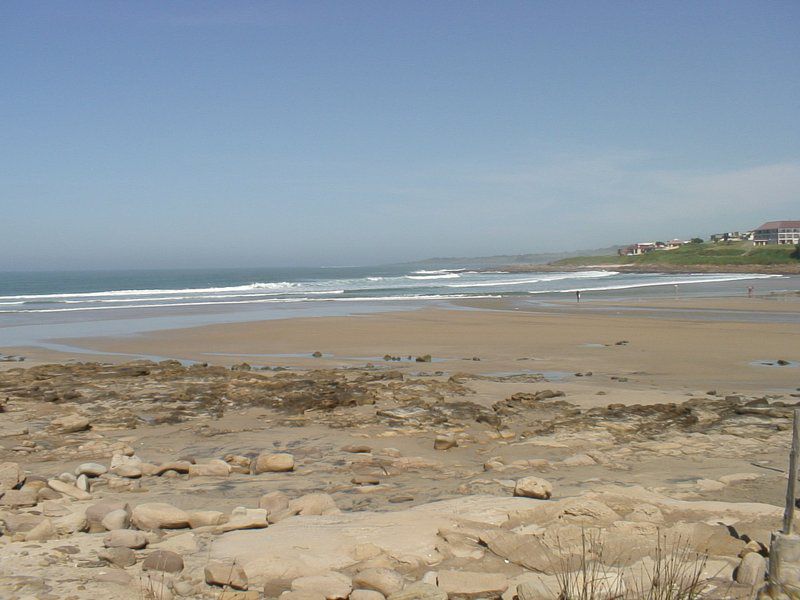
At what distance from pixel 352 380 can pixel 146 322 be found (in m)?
19.3

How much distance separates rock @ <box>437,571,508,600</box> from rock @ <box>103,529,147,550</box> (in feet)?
7.16

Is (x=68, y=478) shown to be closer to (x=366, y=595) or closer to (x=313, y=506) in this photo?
(x=313, y=506)

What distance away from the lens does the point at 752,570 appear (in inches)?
177

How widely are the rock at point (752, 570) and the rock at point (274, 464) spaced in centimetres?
468

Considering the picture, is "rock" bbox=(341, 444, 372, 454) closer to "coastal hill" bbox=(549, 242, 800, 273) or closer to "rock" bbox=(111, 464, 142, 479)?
"rock" bbox=(111, 464, 142, 479)

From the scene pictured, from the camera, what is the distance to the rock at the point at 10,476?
6586 mm

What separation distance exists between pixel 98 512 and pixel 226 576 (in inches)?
67.6

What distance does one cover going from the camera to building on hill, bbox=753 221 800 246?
13125 cm

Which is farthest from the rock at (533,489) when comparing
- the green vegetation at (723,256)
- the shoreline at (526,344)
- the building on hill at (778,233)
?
the building on hill at (778,233)

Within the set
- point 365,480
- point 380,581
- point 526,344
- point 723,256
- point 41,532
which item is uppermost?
point 723,256

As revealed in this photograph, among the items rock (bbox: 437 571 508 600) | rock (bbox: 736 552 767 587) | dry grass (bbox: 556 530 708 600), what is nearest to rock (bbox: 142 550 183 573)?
rock (bbox: 437 571 508 600)

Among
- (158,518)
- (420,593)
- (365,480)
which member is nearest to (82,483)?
(158,518)

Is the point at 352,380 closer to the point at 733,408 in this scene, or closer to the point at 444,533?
the point at 733,408

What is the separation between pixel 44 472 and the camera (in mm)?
7816
